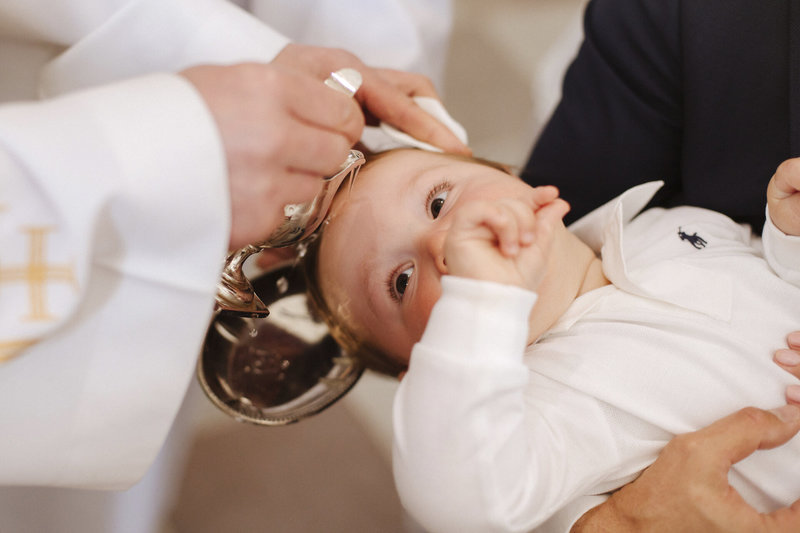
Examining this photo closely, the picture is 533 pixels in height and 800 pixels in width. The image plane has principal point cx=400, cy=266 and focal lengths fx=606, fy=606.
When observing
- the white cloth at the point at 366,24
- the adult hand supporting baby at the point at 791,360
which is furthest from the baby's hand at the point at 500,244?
the white cloth at the point at 366,24

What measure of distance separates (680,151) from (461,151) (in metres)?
0.40

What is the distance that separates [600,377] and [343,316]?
0.39 meters

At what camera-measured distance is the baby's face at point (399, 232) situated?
0.77 metres

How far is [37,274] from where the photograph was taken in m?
0.50

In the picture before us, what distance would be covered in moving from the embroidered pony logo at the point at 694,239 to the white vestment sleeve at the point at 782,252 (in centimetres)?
8

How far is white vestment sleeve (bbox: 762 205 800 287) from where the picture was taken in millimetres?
813

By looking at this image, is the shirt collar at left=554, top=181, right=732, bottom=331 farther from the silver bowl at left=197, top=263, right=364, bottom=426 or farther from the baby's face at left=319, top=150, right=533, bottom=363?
the silver bowl at left=197, top=263, right=364, bottom=426

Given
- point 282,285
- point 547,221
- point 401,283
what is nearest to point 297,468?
point 282,285

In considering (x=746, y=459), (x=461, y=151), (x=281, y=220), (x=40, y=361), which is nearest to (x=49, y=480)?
(x=40, y=361)

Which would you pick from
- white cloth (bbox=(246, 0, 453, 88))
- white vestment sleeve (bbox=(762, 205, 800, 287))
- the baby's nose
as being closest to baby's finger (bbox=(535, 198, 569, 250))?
the baby's nose

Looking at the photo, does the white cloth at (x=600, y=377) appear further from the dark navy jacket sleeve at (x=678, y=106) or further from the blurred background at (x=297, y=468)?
the blurred background at (x=297, y=468)

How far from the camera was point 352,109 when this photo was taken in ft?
2.10

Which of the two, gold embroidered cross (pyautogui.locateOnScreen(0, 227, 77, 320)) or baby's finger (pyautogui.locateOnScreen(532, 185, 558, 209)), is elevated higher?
baby's finger (pyautogui.locateOnScreen(532, 185, 558, 209))

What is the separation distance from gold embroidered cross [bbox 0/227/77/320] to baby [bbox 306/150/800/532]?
349mm
